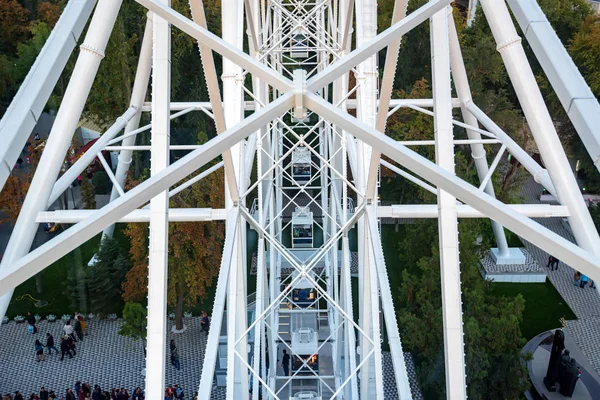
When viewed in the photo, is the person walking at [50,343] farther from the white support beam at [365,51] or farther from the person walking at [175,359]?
the white support beam at [365,51]

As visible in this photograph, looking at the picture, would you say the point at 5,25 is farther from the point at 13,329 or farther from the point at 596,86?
the point at 596,86

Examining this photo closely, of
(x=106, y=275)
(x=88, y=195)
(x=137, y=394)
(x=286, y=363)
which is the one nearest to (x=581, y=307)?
(x=286, y=363)

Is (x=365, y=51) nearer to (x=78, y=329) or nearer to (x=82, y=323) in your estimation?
(x=78, y=329)

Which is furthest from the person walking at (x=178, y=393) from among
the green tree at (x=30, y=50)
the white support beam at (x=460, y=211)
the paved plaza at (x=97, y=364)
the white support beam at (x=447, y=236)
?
the green tree at (x=30, y=50)

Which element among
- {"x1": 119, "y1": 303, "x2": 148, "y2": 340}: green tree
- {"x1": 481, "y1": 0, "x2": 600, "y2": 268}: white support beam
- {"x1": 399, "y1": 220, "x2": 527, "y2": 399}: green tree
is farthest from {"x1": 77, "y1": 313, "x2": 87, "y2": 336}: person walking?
{"x1": 481, "y1": 0, "x2": 600, "y2": 268}: white support beam

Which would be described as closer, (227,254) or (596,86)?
(227,254)

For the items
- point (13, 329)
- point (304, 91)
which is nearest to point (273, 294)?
point (13, 329)
